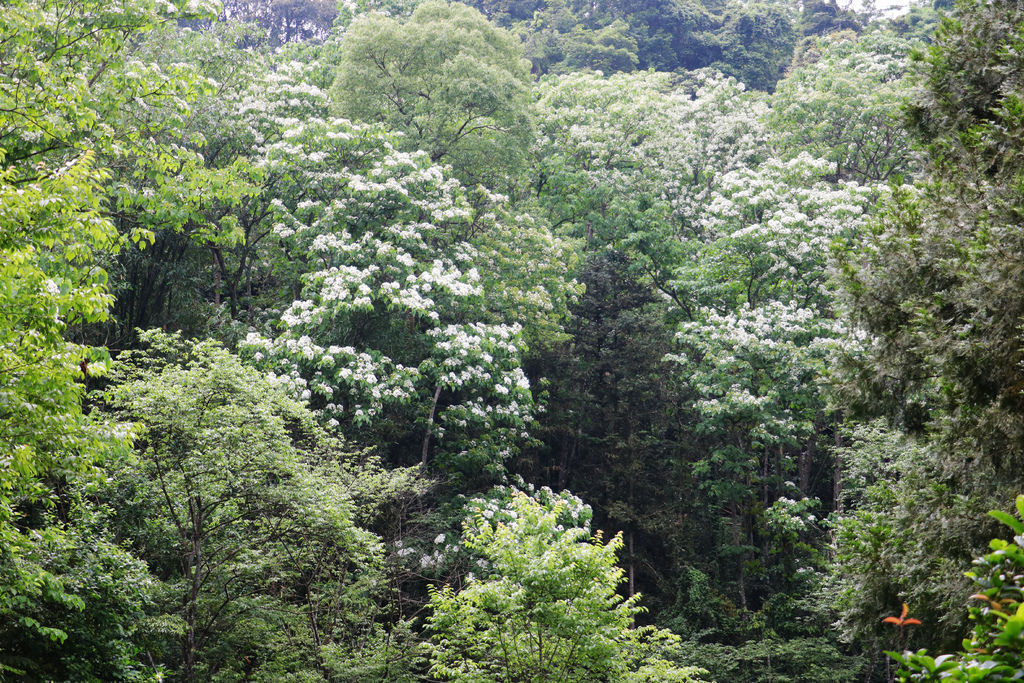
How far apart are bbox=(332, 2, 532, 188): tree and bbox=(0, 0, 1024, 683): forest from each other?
107mm

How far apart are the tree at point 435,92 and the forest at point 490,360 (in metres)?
0.11

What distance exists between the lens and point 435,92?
760 inches

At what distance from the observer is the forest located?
7.30 m

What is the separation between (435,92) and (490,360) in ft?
25.7

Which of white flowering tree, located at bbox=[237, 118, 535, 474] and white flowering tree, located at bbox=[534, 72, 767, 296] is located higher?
white flowering tree, located at bbox=[534, 72, 767, 296]

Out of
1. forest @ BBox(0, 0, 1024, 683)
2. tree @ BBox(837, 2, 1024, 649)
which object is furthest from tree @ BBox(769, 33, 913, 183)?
tree @ BBox(837, 2, 1024, 649)

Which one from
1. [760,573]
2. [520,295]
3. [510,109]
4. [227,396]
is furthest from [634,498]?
[227,396]

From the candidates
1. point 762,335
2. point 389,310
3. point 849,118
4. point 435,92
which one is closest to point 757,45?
point 849,118

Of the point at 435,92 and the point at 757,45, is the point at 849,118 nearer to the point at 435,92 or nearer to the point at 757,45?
the point at 435,92

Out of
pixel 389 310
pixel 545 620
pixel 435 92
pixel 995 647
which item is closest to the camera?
pixel 995 647

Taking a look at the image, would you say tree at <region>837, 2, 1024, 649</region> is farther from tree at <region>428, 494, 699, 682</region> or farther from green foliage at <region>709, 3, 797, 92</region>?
green foliage at <region>709, 3, 797, 92</region>

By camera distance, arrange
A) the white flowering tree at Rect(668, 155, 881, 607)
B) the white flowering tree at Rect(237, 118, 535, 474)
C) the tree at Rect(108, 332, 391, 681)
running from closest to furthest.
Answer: the tree at Rect(108, 332, 391, 681) < the white flowering tree at Rect(237, 118, 535, 474) < the white flowering tree at Rect(668, 155, 881, 607)

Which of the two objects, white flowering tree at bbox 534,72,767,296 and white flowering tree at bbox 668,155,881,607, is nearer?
white flowering tree at bbox 668,155,881,607

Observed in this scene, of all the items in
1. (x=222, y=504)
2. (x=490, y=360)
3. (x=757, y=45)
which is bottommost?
(x=222, y=504)
